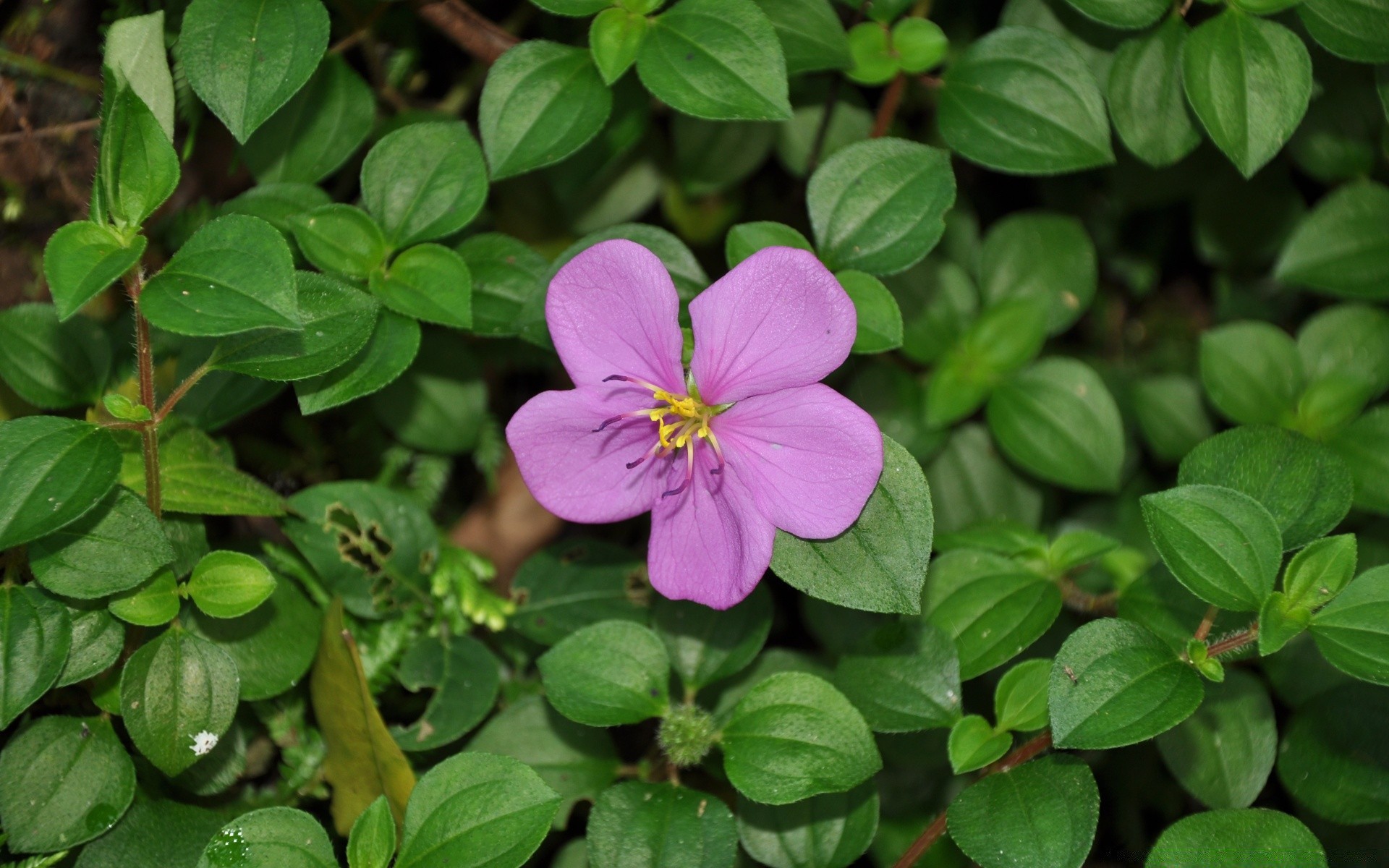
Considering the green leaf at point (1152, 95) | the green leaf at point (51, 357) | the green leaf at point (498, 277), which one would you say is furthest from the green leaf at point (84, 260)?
the green leaf at point (1152, 95)

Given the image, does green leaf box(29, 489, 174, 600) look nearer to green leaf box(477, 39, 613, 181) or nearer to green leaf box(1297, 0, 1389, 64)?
green leaf box(477, 39, 613, 181)

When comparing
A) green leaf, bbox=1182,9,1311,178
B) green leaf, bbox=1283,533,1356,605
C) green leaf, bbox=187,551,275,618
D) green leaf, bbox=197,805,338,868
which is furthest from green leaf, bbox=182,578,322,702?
green leaf, bbox=1182,9,1311,178

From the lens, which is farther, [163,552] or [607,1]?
[607,1]

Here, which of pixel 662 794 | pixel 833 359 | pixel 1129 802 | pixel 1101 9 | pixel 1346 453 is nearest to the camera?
pixel 833 359

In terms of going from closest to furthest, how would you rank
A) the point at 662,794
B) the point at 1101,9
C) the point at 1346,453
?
1. the point at 662,794
2. the point at 1101,9
3. the point at 1346,453

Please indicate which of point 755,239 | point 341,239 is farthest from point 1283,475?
point 341,239

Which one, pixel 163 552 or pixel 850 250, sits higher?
pixel 850 250

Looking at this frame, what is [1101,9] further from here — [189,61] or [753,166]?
[189,61]

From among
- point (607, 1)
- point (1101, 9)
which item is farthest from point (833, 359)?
point (1101, 9)
